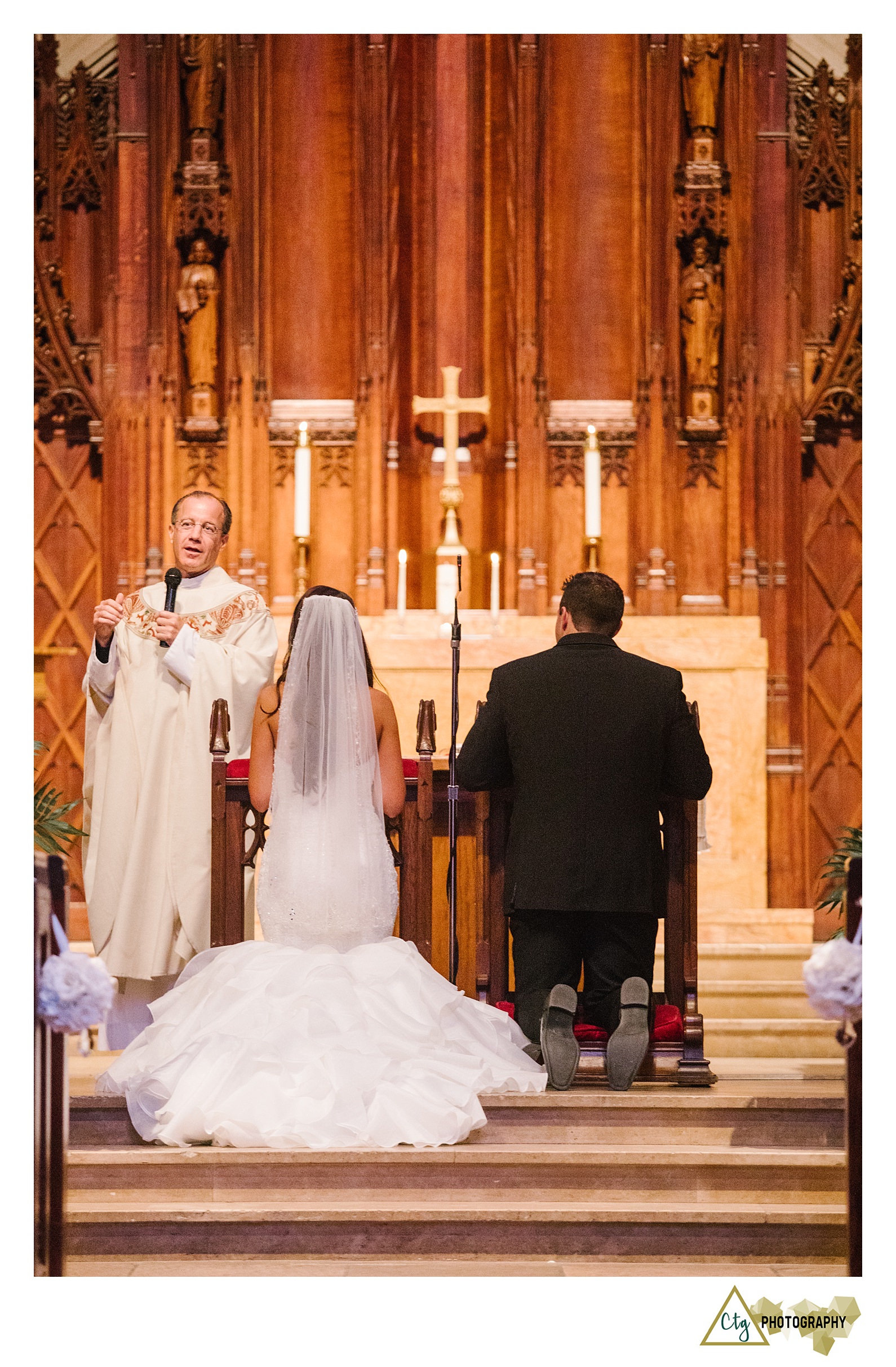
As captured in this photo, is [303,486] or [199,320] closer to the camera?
[303,486]

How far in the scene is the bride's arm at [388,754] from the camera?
5.46 m

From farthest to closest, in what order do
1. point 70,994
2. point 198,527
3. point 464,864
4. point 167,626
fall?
point 198,527 < point 167,626 < point 464,864 < point 70,994

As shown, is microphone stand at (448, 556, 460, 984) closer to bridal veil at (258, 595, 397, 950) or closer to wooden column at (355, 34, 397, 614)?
bridal veil at (258, 595, 397, 950)

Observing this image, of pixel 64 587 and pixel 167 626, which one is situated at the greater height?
pixel 64 587

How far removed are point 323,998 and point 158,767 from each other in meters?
1.49

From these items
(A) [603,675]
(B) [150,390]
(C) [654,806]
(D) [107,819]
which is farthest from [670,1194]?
(B) [150,390]

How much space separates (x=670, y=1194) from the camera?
4.77 m

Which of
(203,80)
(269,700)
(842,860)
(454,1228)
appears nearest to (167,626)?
(269,700)

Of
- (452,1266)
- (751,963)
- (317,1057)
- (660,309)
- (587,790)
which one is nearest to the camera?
(452,1266)

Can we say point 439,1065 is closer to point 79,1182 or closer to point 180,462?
point 79,1182

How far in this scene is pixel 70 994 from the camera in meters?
4.49

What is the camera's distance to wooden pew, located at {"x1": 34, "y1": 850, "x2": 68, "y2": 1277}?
14.7 ft

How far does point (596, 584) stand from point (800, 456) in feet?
12.2

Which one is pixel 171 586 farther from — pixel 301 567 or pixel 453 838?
pixel 301 567
